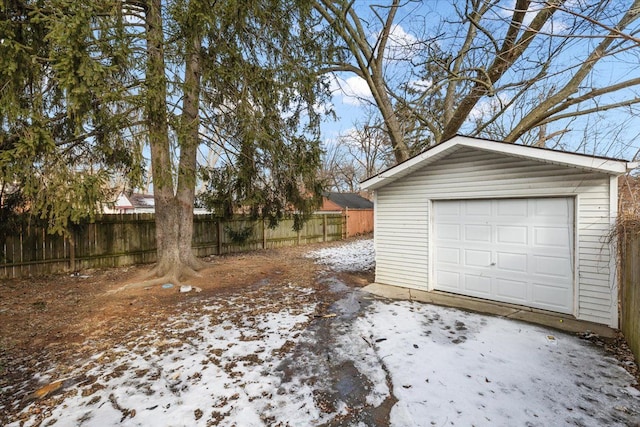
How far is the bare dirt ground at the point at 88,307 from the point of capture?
3.41m

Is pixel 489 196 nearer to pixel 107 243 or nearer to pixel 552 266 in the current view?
pixel 552 266

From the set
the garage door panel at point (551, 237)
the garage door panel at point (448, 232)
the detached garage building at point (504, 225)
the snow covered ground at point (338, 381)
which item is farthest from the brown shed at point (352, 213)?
the snow covered ground at point (338, 381)

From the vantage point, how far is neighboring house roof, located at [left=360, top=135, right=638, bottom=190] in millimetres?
4137

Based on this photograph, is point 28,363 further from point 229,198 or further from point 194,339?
point 229,198

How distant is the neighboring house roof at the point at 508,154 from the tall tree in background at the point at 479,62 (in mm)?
1100

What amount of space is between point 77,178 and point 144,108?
4.78ft

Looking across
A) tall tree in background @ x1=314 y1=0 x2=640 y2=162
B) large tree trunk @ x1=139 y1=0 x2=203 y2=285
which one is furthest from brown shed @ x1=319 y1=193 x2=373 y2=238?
large tree trunk @ x1=139 y1=0 x2=203 y2=285

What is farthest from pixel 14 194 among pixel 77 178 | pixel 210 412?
pixel 210 412

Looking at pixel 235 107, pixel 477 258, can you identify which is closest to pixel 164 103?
pixel 235 107

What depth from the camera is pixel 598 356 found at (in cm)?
348

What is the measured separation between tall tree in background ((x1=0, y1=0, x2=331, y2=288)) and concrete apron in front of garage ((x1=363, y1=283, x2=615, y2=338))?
3.25 metres

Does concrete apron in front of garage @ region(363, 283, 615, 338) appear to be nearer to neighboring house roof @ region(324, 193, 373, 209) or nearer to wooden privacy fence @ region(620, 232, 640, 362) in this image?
wooden privacy fence @ region(620, 232, 640, 362)

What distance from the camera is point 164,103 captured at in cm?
505

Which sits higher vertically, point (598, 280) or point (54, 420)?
point (598, 280)
